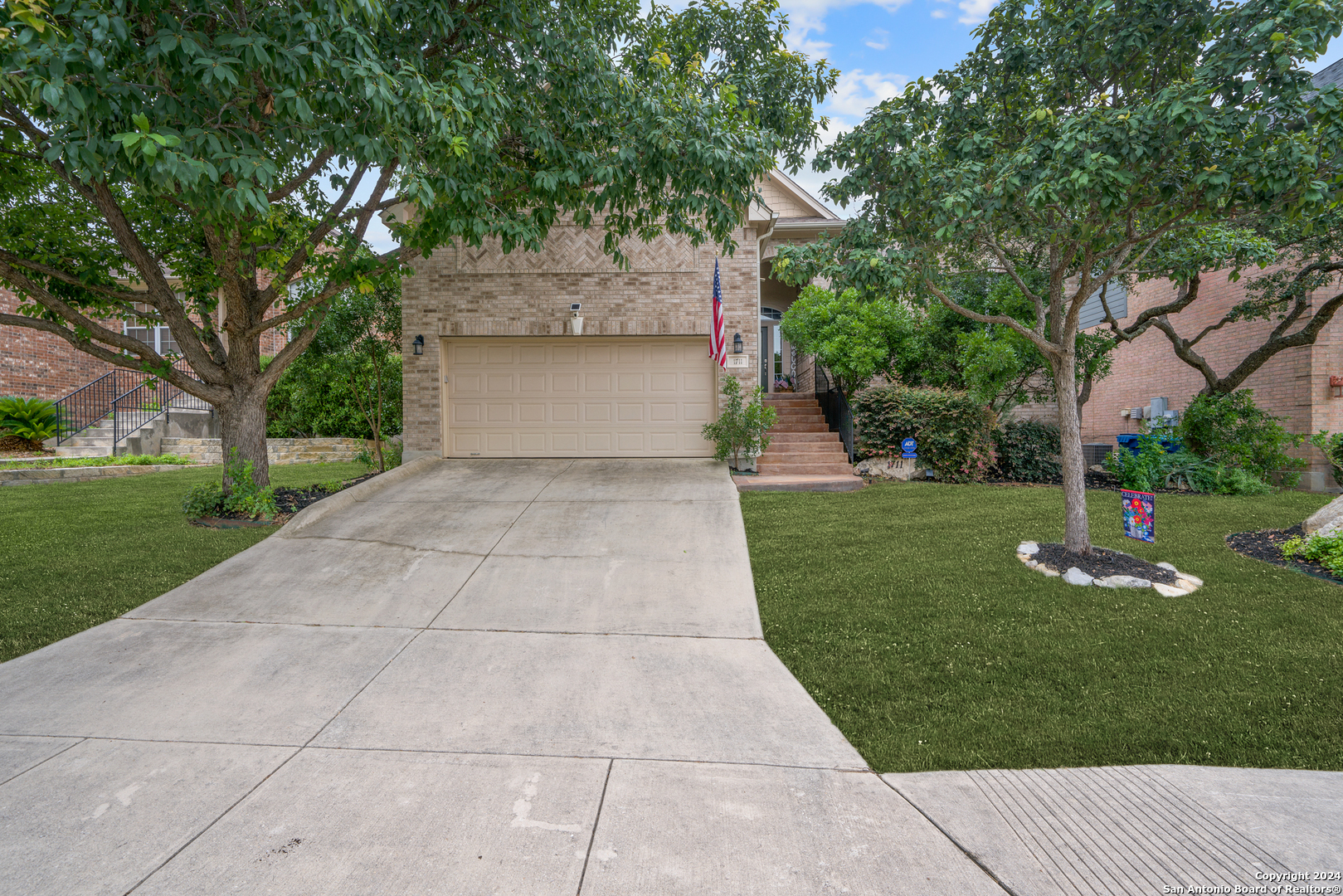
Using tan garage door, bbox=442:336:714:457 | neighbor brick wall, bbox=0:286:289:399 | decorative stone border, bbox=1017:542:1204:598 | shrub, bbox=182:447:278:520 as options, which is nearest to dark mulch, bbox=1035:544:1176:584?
decorative stone border, bbox=1017:542:1204:598

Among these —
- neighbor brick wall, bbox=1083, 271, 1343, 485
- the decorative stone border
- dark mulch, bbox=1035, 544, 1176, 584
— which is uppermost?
neighbor brick wall, bbox=1083, 271, 1343, 485

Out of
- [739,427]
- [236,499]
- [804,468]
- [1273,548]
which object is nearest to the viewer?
[1273,548]

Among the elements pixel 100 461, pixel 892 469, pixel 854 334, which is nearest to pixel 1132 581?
pixel 892 469

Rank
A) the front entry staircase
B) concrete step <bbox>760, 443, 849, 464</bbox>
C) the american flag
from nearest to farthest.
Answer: the american flag
the front entry staircase
concrete step <bbox>760, 443, 849, 464</bbox>

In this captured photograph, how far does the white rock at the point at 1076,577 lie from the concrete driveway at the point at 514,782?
2.56 meters

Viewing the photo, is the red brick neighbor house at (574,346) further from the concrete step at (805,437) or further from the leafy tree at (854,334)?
the leafy tree at (854,334)

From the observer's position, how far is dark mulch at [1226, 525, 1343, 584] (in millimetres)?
5497

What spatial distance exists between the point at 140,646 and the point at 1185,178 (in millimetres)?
8646

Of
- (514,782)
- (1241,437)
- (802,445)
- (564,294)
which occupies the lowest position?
(514,782)

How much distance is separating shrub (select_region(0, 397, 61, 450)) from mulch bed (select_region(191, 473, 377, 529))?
843 cm

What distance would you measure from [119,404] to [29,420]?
194 cm

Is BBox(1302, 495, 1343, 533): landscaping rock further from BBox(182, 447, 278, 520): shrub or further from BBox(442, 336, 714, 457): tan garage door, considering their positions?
BBox(182, 447, 278, 520): shrub

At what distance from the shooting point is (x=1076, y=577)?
543cm

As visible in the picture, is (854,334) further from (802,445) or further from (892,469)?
(892,469)
